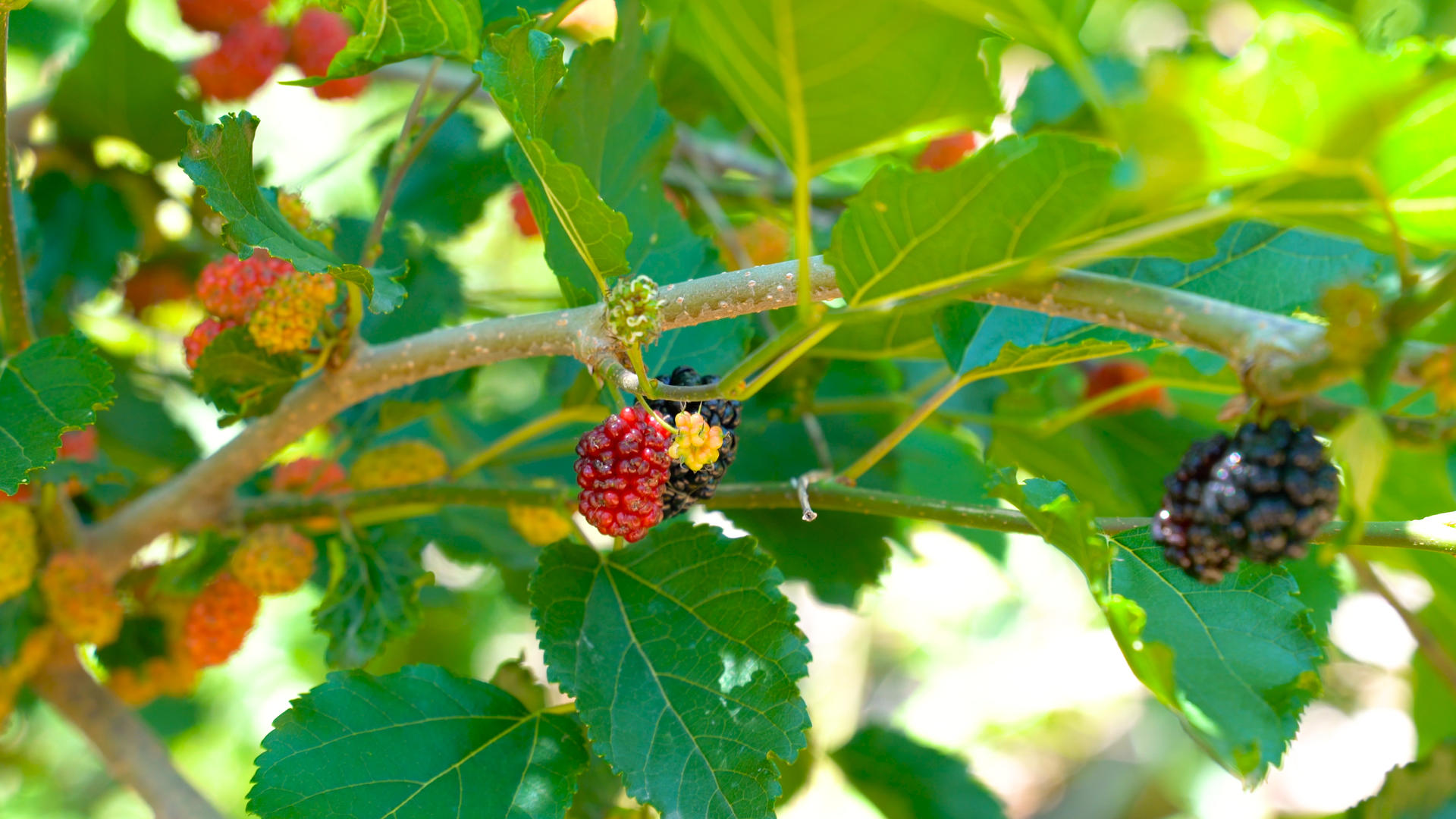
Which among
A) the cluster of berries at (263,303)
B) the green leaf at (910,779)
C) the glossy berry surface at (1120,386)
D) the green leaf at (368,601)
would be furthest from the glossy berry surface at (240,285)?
the glossy berry surface at (1120,386)

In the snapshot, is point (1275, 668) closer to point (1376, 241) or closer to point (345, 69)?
point (1376, 241)

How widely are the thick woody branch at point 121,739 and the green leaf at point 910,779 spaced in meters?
0.64

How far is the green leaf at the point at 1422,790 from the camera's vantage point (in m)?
0.89

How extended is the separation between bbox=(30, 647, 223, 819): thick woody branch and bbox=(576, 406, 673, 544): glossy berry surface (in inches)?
22.4

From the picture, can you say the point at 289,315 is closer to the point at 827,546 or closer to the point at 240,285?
the point at 240,285

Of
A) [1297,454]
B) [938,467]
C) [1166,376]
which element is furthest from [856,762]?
[1297,454]

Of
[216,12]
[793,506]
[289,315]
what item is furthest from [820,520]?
[216,12]

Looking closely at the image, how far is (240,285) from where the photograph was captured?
71 cm

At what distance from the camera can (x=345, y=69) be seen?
0.60m

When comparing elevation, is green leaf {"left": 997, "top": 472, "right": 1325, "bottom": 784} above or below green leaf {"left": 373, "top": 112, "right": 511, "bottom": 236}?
below

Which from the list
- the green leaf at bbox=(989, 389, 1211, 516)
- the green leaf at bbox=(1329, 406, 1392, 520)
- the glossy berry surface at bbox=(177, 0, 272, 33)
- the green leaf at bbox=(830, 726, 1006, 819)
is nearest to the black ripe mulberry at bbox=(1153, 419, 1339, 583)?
the green leaf at bbox=(1329, 406, 1392, 520)

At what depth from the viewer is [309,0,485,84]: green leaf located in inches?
23.2

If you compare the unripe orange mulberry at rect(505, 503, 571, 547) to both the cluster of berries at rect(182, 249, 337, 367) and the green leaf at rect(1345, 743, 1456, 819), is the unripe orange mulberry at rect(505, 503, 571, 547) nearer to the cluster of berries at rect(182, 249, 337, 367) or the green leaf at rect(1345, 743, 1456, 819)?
the cluster of berries at rect(182, 249, 337, 367)

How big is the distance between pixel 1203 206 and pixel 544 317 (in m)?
0.37
